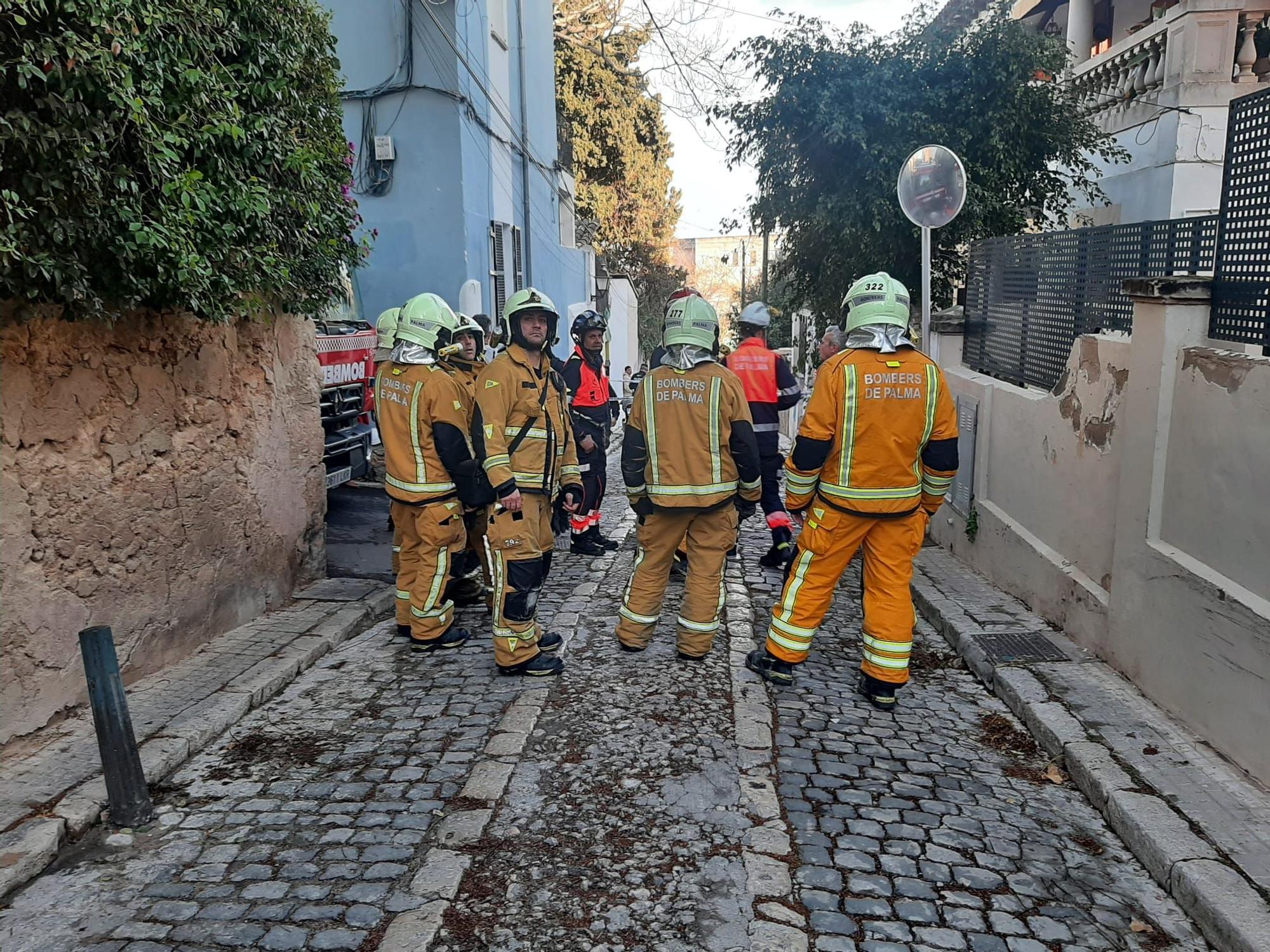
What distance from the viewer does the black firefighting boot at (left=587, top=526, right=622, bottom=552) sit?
8227 mm

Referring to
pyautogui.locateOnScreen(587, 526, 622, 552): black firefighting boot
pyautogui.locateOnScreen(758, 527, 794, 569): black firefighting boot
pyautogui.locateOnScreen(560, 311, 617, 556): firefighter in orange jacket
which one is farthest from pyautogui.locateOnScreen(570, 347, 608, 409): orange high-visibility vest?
pyautogui.locateOnScreen(758, 527, 794, 569): black firefighting boot

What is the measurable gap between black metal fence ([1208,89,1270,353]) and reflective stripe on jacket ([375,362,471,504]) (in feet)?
13.0

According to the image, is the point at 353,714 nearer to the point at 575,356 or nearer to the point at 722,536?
the point at 722,536

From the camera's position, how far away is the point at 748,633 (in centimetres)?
596

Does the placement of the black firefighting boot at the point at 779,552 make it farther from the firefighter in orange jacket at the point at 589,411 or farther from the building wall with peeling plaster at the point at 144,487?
the building wall with peeling plaster at the point at 144,487

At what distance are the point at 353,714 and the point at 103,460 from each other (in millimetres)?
1761

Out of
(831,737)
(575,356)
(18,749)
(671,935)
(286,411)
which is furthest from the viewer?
(575,356)

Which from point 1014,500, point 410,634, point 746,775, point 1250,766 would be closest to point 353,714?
point 410,634

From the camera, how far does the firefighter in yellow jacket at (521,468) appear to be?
5.06 m

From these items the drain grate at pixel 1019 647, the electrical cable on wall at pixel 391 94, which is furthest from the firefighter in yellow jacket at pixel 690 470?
the electrical cable on wall at pixel 391 94

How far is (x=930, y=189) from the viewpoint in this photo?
733 centimetres

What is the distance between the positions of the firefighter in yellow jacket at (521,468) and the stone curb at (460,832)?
1.03ft

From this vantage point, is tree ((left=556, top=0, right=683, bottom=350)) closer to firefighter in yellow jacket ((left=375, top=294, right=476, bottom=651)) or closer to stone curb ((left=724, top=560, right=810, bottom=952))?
firefighter in yellow jacket ((left=375, top=294, right=476, bottom=651))

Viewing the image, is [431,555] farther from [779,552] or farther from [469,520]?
[779,552]
